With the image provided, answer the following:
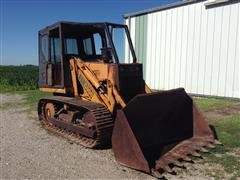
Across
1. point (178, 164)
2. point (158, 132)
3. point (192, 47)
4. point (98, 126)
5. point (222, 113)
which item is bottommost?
point (178, 164)

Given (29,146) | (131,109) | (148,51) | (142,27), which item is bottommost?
(29,146)

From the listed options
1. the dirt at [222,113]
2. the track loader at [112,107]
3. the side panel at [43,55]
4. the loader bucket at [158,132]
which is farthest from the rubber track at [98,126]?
the dirt at [222,113]

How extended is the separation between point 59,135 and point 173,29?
744 centimetres

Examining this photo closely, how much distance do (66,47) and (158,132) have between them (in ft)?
9.94

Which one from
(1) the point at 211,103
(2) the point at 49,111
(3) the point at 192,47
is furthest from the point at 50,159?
(3) the point at 192,47

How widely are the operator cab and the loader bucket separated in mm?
1588

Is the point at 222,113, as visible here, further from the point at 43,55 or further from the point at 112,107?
the point at 43,55

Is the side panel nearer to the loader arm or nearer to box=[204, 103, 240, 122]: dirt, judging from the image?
the loader arm

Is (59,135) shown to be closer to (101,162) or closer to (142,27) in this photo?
(101,162)

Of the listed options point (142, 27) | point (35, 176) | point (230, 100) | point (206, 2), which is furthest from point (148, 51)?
point (35, 176)

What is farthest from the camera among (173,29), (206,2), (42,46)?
(173,29)

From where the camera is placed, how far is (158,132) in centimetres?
615

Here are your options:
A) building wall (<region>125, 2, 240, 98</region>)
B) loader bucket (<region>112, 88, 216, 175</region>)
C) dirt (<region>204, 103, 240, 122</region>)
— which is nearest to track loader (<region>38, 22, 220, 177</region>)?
loader bucket (<region>112, 88, 216, 175</region>)

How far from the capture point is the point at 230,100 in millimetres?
11234
